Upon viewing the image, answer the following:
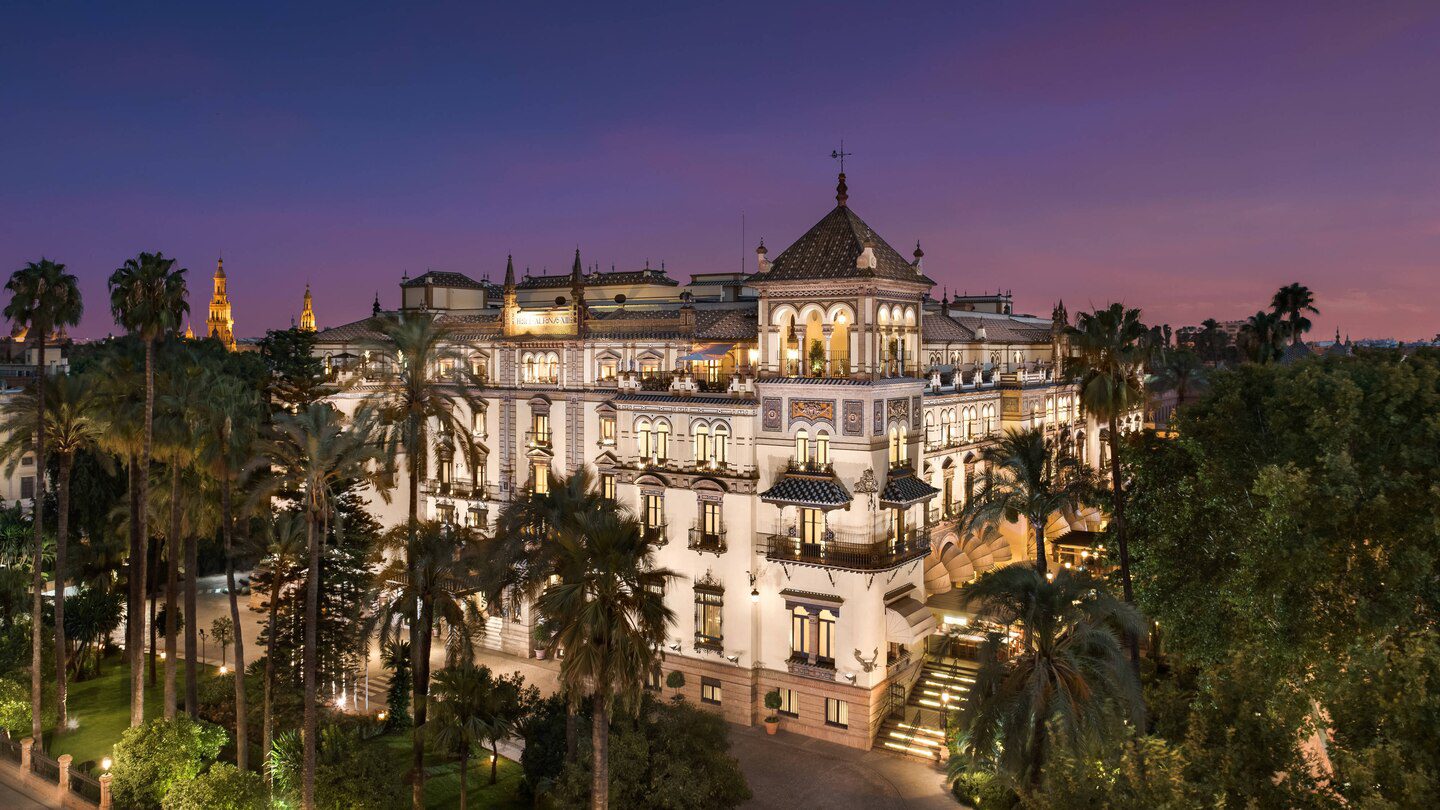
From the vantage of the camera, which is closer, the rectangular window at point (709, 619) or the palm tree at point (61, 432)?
the palm tree at point (61, 432)

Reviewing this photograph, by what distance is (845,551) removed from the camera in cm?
3553

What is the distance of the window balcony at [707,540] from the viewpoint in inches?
Answer: 1501

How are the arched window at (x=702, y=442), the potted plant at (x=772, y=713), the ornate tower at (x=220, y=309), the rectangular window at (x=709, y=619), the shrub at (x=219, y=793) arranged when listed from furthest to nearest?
the ornate tower at (x=220, y=309) → the arched window at (x=702, y=442) → the rectangular window at (x=709, y=619) → the potted plant at (x=772, y=713) → the shrub at (x=219, y=793)

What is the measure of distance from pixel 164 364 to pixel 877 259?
3253cm

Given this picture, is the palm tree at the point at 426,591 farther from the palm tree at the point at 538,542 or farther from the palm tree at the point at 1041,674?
the palm tree at the point at 1041,674

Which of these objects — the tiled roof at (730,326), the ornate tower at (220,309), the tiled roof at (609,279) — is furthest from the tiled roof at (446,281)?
the ornate tower at (220,309)

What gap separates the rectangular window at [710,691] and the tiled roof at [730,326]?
1570 centimetres

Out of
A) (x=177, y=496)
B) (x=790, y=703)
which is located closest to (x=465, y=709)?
(x=177, y=496)

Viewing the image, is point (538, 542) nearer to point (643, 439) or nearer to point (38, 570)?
point (643, 439)

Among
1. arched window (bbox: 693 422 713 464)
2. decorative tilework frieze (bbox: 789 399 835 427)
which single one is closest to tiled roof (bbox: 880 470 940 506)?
decorative tilework frieze (bbox: 789 399 835 427)

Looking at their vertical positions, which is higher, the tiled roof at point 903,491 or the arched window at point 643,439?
the arched window at point 643,439

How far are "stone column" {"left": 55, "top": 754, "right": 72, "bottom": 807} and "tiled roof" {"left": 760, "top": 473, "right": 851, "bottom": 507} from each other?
2634 centimetres

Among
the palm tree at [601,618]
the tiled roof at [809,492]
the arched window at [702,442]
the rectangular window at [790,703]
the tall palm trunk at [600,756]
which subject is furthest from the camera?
the arched window at [702,442]

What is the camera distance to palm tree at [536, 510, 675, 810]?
21875mm
